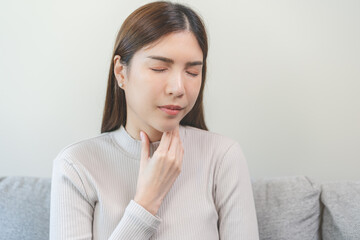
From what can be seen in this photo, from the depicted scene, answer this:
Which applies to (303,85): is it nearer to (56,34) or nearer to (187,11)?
(187,11)

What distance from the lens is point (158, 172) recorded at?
1071mm

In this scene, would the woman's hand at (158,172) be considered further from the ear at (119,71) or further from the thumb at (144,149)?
the ear at (119,71)

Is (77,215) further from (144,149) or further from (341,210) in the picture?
(341,210)

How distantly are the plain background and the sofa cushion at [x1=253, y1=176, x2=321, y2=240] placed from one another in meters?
0.23

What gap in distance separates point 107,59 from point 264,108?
0.68 metres

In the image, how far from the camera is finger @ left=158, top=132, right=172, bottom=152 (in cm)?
110

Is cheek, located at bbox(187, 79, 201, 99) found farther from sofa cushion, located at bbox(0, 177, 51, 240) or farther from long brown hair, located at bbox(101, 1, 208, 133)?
sofa cushion, located at bbox(0, 177, 51, 240)

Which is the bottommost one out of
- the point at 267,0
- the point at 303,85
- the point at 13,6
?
the point at 303,85

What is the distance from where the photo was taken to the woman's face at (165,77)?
1.01 meters

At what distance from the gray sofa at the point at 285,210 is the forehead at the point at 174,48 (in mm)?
619

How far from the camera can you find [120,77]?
3.64ft

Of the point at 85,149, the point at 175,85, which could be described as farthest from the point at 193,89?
the point at 85,149

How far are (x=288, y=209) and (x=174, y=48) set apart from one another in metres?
0.72

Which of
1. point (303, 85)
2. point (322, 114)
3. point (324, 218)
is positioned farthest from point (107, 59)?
point (324, 218)
